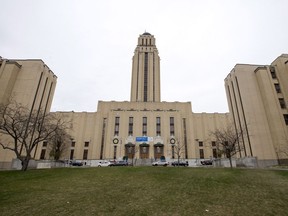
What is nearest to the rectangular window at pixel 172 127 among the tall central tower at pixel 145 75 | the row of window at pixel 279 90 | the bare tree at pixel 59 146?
the tall central tower at pixel 145 75

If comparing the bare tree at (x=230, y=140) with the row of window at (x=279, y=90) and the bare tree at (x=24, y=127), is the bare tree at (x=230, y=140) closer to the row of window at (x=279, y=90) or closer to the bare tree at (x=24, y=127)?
the row of window at (x=279, y=90)

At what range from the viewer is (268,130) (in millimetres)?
41156

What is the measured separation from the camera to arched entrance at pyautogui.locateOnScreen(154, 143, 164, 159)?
5900cm

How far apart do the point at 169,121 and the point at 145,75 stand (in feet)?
97.3

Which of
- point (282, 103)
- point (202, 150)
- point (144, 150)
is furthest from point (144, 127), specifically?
point (282, 103)

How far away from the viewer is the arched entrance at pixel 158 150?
59.0m

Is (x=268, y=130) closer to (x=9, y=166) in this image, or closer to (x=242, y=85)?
(x=242, y=85)

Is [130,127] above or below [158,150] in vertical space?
above

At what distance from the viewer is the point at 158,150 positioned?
5981 centimetres

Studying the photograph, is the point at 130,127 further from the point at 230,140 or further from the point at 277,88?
the point at 277,88

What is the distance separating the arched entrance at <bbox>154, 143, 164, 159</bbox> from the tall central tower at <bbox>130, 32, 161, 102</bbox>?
25.4 metres

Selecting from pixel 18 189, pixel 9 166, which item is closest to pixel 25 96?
pixel 9 166

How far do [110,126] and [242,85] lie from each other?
4170 centimetres

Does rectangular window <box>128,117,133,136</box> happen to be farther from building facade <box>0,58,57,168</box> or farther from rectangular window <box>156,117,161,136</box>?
building facade <box>0,58,57,168</box>
